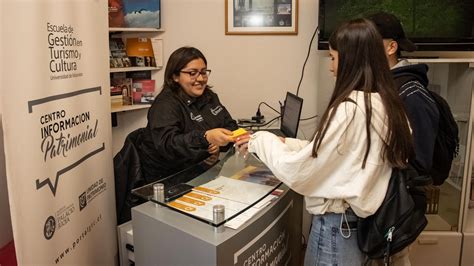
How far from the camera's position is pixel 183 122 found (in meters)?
2.21

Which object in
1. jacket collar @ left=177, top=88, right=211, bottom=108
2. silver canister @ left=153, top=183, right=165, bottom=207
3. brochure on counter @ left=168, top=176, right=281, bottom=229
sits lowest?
brochure on counter @ left=168, top=176, right=281, bottom=229

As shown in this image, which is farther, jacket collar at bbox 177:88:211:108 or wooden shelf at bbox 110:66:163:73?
wooden shelf at bbox 110:66:163:73

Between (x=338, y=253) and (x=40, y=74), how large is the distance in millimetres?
1371

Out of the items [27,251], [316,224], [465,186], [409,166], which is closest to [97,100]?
[27,251]

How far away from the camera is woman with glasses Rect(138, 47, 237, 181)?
2016 mm

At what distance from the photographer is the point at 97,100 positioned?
213cm

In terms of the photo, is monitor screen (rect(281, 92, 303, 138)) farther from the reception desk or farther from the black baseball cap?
the black baseball cap

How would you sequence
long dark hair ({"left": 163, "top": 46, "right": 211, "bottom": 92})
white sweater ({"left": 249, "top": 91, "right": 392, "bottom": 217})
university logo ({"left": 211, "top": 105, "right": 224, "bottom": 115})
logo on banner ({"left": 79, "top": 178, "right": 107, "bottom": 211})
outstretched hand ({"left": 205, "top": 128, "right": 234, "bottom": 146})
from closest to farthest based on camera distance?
white sweater ({"left": 249, "top": 91, "right": 392, "bottom": 217}), outstretched hand ({"left": 205, "top": 128, "right": 234, "bottom": 146}), logo on banner ({"left": 79, "top": 178, "right": 107, "bottom": 211}), long dark hair ({"left": 163, "top": 46, "right": 211, "bottom": 92}), university logo ({"left": 211, "top": 105, "right": 224, "bottom": 115})

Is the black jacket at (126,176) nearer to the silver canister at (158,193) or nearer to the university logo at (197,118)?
the university logo at (197,118)

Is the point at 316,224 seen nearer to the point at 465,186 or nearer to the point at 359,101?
the point at 359,101

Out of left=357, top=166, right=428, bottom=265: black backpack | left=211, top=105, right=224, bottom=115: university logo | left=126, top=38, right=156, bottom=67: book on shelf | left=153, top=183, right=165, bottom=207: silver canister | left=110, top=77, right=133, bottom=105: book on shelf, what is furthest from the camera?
left=126, top=38, right=156, bottom=67: book on shelf

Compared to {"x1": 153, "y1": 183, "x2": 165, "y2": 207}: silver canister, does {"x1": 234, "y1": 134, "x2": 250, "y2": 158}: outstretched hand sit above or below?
above

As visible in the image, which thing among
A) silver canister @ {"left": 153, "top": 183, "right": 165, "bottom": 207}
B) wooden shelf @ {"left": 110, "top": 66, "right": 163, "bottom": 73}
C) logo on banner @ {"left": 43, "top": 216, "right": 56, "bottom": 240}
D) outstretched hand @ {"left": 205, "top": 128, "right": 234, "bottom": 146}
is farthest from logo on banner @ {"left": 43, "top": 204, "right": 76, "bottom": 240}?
wooden shelf @ {"left": 110, "top": 66, "right": 163, "bottom": 73}

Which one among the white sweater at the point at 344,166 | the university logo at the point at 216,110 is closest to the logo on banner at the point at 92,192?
the university logo at the point at 216,110
